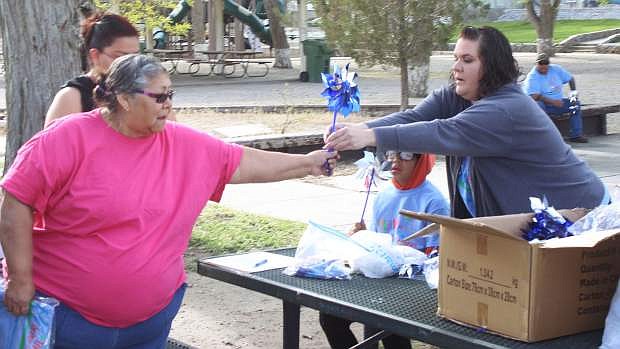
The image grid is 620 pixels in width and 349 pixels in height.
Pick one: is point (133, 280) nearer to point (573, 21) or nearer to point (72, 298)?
point (72, 298)

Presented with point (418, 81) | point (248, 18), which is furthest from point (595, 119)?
point (248, 18)

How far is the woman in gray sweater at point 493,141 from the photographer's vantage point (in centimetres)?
380

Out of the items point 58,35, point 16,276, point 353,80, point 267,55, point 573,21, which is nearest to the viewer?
point 16,276

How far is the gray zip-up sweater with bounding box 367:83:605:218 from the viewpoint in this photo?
379cm

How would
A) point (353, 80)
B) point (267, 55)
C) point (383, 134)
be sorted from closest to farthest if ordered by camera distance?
point (383, 134) < point (353, 80) < point (267, 55)

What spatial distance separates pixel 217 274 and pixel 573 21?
5468 cm

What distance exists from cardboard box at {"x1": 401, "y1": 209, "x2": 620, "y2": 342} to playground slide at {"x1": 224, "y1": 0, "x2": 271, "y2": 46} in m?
29.2

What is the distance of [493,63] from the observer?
12.9 feet

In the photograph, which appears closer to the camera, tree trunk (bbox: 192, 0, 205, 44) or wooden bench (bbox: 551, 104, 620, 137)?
wooden bench (bbox: 551, 104, 620, 137)

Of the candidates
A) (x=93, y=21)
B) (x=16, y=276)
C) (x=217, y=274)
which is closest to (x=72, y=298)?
(x=16, y=276)

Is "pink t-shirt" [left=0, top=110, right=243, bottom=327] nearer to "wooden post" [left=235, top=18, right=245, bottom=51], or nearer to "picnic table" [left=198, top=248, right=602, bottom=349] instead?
"picnic table" [left=198, top=248, right=602, bottom=349]

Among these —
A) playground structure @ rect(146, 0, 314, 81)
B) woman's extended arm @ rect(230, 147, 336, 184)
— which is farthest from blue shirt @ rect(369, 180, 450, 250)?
playground structure @ rect(146, 0, 314, 81)

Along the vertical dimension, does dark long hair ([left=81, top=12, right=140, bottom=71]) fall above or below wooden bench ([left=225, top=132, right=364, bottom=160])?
above

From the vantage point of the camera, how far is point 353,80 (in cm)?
416
